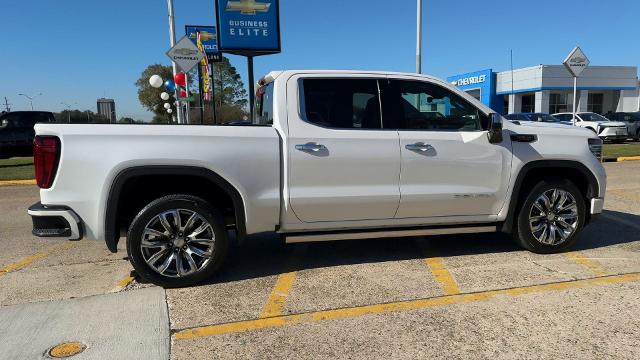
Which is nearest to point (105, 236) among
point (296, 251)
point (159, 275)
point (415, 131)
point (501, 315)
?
point (159, 275)

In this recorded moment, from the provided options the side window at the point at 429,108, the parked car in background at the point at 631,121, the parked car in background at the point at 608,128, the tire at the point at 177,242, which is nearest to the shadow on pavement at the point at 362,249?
the tire at the point at 177,242

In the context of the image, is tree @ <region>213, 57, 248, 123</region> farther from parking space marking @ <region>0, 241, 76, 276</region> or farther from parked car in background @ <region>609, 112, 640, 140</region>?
parking space marking @ <region>0, 241, 76, 276</region>

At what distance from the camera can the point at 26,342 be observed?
10.4 ft

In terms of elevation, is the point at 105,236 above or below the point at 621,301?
above

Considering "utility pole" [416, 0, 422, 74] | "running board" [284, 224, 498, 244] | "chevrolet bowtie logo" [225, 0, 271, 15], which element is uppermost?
"chevrolet bowtie logo" [225, 0, 271, 15]

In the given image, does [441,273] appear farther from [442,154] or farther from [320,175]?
[320,175]

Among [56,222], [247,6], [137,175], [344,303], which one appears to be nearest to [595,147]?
[344,303]

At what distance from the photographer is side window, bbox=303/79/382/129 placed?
436 cm

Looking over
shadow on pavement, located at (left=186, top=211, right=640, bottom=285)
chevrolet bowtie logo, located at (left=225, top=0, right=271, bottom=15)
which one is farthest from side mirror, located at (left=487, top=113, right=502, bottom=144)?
chevrolet bowtie logo, located at (left=225, top=0, right=271, bottom=15)

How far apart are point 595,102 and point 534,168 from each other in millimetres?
48171

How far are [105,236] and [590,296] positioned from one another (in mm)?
3979

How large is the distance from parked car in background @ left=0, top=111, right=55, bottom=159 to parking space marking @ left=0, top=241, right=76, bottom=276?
568 inches

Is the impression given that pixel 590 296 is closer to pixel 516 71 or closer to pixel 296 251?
pixel 296 251

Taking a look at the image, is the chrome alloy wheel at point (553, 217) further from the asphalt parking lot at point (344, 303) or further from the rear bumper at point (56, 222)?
the rear bumper at point (56, 222)
